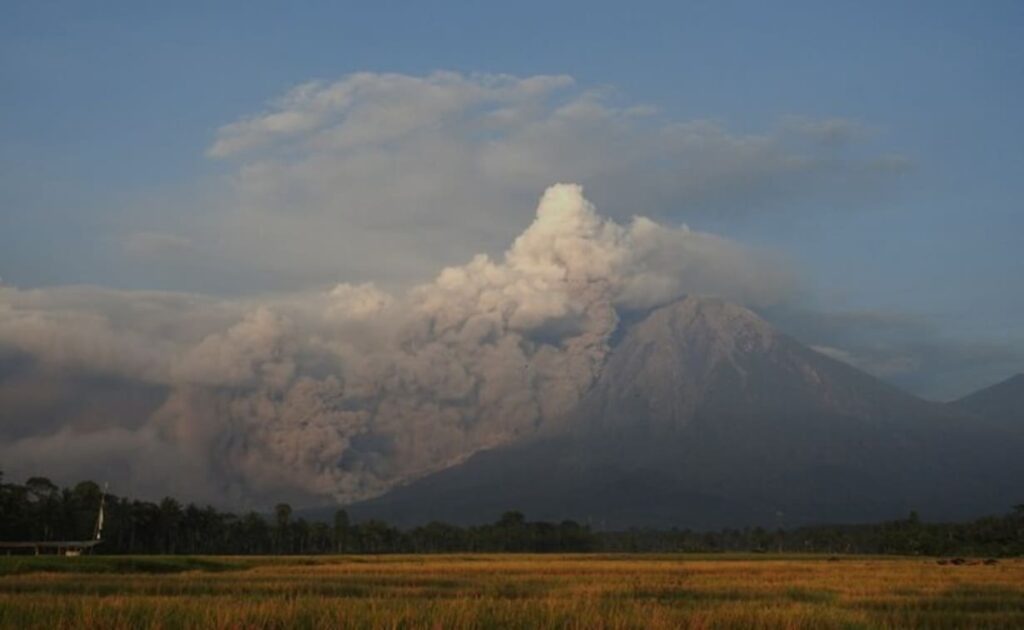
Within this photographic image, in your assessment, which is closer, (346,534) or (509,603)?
(509,603)

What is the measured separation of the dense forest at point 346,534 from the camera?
106m

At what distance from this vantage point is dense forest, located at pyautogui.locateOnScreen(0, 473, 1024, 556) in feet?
349

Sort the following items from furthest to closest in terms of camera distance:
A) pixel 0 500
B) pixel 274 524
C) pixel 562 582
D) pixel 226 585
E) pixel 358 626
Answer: pixel 274 524
pixel 0 500
pixel 562 582
pixel 226 585
pixel 358 626

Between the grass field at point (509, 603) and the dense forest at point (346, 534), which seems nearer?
the grass field at point (509, 603)

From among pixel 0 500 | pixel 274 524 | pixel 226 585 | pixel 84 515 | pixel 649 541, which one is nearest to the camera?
pixel 226 585

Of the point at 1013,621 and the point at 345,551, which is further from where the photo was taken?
the point at 345,551

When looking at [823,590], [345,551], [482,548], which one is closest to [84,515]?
[345,551]

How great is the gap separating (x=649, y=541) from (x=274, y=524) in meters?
75.0

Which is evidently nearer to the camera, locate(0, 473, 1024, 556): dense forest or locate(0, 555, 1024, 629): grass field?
locate(0, 555, 1024, 629): grass field

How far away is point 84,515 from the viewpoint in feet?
356

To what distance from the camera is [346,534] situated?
143m

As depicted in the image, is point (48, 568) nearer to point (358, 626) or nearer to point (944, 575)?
point (358, 626)

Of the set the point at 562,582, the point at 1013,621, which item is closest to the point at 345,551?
the point at 562,582

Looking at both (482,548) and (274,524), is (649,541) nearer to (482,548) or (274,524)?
(482,548)
